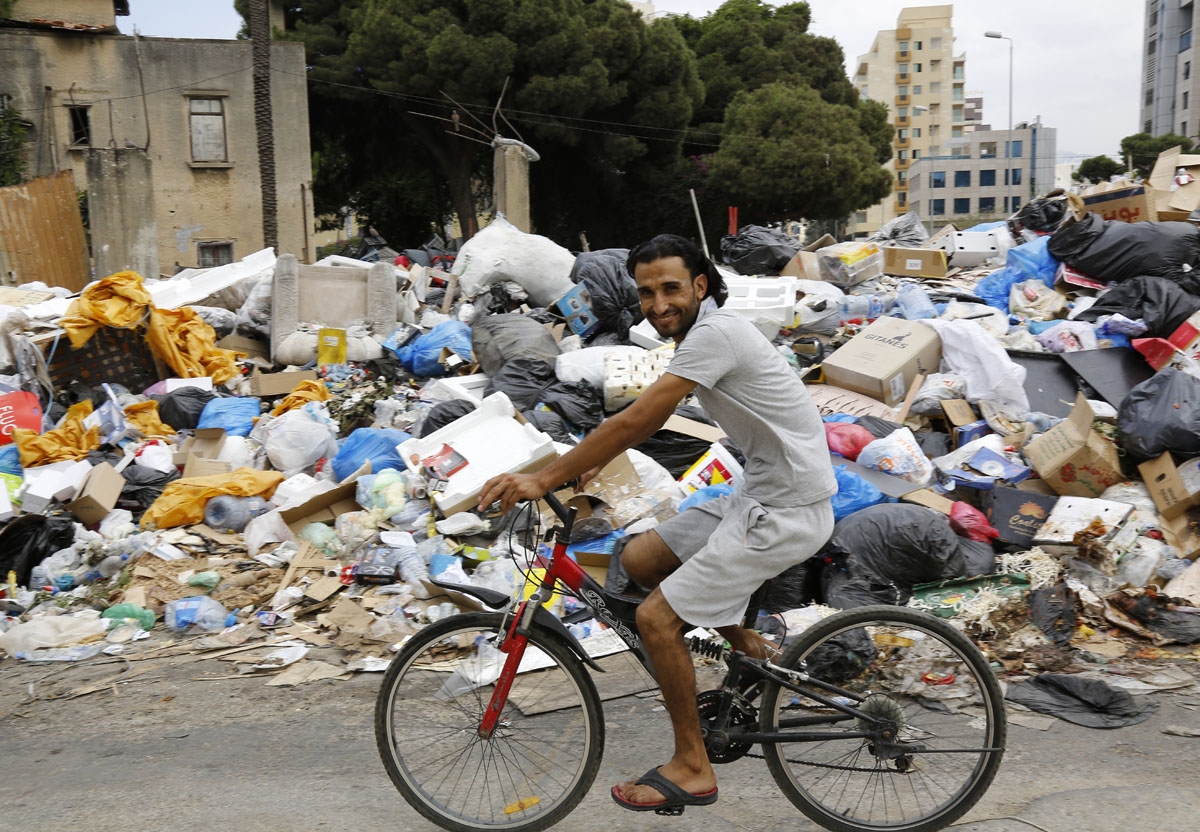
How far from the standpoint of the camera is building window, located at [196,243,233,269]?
21656mm

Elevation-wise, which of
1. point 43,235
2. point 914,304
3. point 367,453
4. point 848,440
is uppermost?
point 43,235

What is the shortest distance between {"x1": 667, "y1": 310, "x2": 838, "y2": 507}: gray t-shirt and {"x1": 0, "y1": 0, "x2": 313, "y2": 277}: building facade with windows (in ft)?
65.9

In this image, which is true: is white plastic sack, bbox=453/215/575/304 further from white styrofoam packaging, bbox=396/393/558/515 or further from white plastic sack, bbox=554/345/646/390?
white styrofoam packaging, bbox=396/393/558/515

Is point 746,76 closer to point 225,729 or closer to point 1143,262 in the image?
point 1143,262

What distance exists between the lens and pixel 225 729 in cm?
370

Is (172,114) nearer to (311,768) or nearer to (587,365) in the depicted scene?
(587,365)

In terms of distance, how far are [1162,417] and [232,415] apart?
5.62m

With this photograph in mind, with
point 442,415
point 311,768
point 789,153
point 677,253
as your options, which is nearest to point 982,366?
point 442,415

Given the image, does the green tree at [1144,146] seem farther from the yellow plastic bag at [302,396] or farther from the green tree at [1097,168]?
the yellow plastic bag at [302,396]

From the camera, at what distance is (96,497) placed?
5.72 m

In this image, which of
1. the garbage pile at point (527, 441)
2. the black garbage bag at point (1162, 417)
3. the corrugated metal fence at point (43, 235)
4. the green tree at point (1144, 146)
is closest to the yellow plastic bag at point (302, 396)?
the garbage pile at point (527, 441)

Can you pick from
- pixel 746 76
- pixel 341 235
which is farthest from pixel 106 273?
pixel 341 235

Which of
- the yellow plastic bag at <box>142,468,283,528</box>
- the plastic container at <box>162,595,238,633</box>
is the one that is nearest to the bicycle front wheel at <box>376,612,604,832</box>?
the plastic container at <box>162,595,238,633</box>

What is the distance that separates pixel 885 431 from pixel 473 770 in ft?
12.3
